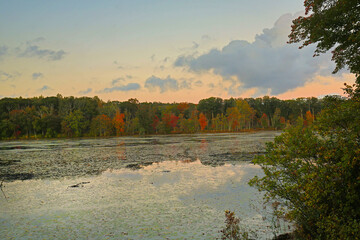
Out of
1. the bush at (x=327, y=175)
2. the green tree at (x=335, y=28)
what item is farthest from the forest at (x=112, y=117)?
the bush at (x=327, y=175)

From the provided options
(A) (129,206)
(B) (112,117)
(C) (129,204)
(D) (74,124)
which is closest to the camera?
(A) (129,206)

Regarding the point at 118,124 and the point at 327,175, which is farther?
the point at 118,124

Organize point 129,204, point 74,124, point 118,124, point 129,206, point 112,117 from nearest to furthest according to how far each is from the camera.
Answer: point 129,206
point 129,204
point 74,124
point 118,124
point 112,117

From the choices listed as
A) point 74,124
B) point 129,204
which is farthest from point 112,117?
point 129,204

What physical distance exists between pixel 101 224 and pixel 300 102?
467ft

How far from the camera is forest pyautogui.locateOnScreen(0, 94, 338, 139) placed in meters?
89.0

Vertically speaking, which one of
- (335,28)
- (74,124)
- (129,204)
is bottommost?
(129,204)

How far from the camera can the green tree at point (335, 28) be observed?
9602mm

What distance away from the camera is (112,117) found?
105m

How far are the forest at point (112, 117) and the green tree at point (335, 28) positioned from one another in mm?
72404

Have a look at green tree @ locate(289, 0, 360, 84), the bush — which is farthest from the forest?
the bush

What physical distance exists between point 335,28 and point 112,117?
100 m

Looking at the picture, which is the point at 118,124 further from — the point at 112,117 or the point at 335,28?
the point at 335,28

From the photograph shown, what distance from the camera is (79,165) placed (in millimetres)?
22375
